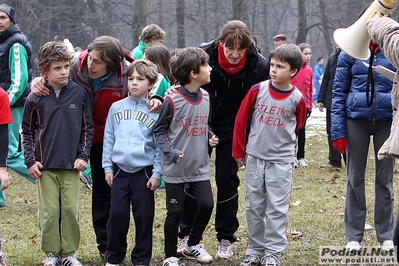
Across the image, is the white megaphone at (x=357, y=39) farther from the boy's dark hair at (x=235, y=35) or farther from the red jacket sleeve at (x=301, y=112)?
the boy's dark hair at (x=235, y=35)

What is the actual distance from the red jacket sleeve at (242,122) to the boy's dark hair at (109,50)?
3.39 ft

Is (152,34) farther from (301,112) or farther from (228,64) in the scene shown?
(301,112)

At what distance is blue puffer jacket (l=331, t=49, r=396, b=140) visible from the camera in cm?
559

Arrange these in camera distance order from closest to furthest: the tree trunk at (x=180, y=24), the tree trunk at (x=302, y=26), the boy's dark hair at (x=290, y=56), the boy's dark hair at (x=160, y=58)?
the boy's dark hair at (x=290, y=56) → the boy's dark hair at (x=160, y=58) → the tree trunk at (x=180, y=24) → the tree trunk at (x=302, y=26)

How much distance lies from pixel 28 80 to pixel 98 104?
2975 millimetres

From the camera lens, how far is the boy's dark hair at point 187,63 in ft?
17.0

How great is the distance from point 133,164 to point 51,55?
39.7 inches

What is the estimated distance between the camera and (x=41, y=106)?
510cm

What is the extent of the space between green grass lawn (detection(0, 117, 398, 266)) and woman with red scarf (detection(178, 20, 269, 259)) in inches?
12.0

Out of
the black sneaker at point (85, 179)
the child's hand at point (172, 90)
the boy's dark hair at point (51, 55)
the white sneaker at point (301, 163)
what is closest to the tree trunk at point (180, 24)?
the white sneaker at point (301, 163)

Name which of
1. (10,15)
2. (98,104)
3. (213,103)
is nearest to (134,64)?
(98,104)

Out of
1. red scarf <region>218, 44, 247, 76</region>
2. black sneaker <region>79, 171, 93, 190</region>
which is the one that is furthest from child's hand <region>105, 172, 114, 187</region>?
black sneaker <region>79, 171, 93, 190</region>

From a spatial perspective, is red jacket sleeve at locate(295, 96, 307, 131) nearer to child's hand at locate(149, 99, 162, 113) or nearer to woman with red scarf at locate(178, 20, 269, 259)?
woman with red scarf at locate(178, 20, 269, 259)

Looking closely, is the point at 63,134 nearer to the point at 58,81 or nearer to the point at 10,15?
the point at 58,81
